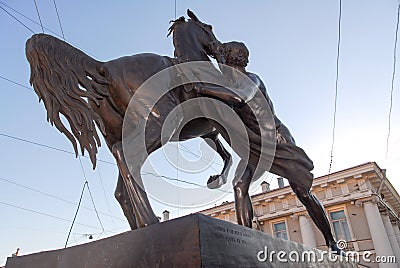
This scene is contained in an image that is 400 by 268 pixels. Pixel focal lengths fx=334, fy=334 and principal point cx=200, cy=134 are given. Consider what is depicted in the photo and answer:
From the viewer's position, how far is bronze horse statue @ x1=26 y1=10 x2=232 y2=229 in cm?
257

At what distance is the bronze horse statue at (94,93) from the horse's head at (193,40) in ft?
1.08

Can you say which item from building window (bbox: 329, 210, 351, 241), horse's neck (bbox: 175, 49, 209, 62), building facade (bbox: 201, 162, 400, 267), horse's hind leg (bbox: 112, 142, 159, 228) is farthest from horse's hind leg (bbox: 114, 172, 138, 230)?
building window (bbox: 329, 210, 351, 241)

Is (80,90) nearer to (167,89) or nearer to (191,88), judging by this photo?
(167,89)

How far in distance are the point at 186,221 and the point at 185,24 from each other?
2.56m

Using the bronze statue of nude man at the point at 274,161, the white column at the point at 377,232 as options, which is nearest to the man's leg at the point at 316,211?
the bronze statue of nude man at the point at 274,161

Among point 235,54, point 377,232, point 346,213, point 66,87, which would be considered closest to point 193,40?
point 235,54

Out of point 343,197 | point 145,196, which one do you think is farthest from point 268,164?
point 343,197

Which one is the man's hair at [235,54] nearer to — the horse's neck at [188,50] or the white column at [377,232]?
the horse's neck at [188,50]

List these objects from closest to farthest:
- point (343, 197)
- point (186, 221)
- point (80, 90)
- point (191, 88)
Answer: point (186, 221) → point (80, 90) → point (191, 88) → point (343, 197)

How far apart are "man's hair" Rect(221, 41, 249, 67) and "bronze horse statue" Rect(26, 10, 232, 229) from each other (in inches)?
29.3

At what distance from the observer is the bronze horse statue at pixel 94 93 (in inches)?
101

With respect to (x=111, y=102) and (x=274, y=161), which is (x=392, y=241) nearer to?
(x=274, y=161)

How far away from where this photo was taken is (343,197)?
56.9 feet

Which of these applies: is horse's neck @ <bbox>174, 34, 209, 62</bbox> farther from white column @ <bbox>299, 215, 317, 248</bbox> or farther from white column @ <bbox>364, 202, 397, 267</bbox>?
white column @ <bbox>299, 215, 317, 248</bbox>
